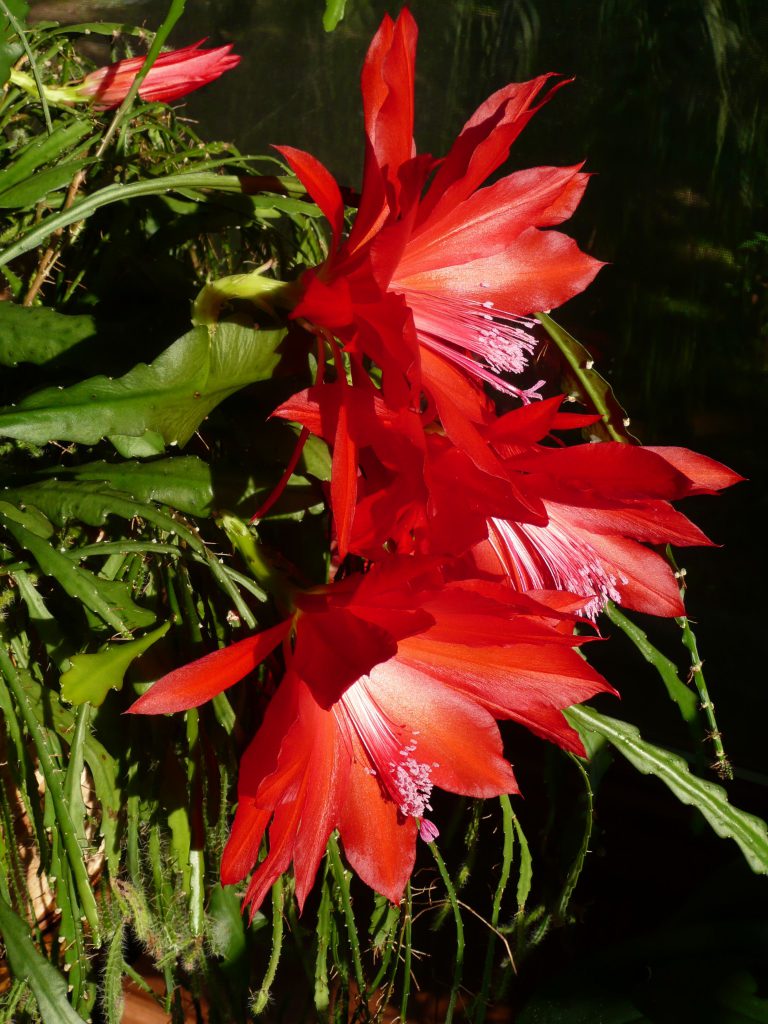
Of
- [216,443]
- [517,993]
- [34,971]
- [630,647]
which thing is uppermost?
[216,443]

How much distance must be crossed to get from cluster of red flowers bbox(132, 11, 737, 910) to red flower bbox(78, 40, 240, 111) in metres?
0.22

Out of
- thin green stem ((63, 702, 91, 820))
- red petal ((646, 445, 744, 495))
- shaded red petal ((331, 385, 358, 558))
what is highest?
shaded red petal ((331, 385, 358, 558))

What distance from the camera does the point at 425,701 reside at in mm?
426

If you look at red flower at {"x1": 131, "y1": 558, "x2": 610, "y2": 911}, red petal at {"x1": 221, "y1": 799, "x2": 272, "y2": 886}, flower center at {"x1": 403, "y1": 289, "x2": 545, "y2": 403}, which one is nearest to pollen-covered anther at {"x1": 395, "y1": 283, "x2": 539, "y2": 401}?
flower center at {"x1": 403, "y1": 289, "x2": 545, "y2": 403}

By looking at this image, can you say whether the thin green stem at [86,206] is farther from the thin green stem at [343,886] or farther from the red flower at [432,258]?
the thin green stem at [343,886]

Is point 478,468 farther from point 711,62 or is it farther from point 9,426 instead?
point 711,62

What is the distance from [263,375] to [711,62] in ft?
1.56

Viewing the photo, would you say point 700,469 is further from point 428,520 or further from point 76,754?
point 76,754

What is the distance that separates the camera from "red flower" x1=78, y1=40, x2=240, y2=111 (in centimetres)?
52

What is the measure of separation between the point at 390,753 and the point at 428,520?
0.14 m

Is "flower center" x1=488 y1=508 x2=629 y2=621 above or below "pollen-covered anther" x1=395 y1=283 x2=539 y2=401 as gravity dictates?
below

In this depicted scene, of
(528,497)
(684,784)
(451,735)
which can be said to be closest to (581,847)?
(684,784)

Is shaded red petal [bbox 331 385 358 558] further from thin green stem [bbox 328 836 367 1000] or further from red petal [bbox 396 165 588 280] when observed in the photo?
thin green stem [bbox 328 836 367 1000]

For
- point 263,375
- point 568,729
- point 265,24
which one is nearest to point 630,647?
point 568,729
